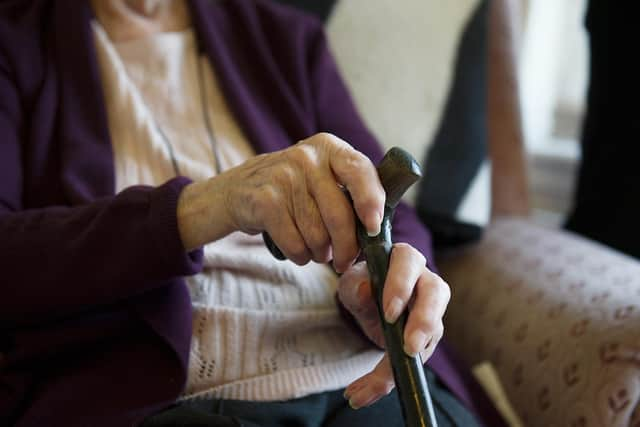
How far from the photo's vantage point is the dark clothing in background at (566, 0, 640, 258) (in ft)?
3.72

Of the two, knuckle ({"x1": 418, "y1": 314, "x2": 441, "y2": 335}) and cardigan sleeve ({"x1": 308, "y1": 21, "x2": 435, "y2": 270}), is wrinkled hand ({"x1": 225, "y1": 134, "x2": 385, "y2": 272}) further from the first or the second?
cardigan sleeve ({"x1": 308, "y1": 21, "x2": 435, "y2": 270})

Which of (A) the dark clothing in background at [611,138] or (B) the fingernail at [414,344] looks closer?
(B) the fingernail at [414,344]

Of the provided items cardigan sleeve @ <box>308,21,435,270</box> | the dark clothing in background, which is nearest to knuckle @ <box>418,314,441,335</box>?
cardigan sleeve @ <box>308,21,435,270</box>

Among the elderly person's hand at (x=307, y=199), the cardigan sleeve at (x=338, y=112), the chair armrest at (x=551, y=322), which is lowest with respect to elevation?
the chair armrest at (x=551, y=322)

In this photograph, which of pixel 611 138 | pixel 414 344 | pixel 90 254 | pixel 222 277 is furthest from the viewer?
pixel 611 138

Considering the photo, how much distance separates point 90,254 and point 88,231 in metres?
→ 0.02

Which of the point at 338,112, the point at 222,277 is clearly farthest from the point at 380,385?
the point at 338,112

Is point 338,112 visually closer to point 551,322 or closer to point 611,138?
point 551,322

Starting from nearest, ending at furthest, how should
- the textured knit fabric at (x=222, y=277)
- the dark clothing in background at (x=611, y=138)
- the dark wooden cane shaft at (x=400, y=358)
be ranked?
the dark wooden cane shaft at (x=400, y=358) → the textured knit fabric at (x=222, y=277) → the dark clothing in background at (x=611, y=138)

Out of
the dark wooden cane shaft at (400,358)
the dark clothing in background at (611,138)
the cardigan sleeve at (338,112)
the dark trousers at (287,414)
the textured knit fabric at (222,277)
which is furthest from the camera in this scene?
the dark clothing in background at (611,138)

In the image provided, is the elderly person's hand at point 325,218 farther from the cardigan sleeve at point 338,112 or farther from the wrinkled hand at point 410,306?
the cardigan sleeve at point 338,112

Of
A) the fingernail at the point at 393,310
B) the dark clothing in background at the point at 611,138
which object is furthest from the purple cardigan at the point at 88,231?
the dark clothing in background at the point at 611,138

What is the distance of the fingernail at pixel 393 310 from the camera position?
49 cm

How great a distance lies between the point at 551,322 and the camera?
81 cm
